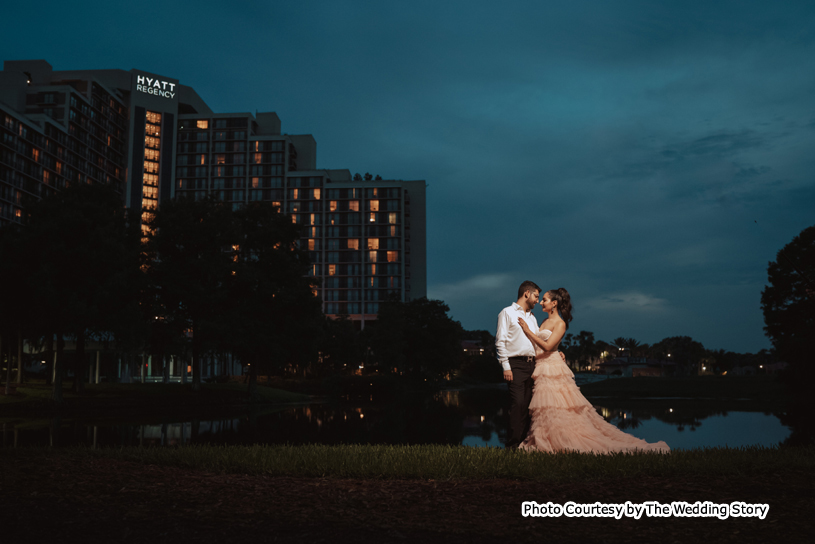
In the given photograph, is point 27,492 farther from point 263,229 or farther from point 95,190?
point 263,229

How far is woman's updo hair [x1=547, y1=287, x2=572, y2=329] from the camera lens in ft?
30.6

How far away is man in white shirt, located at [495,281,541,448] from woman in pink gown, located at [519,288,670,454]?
0.12m

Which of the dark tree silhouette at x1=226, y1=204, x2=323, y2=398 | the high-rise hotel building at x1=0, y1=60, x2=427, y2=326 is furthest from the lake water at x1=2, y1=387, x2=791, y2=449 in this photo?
the high-rise hotel building at x1=0, y1=60, x2=427, y2=326

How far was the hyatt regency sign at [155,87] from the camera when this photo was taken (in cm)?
12144

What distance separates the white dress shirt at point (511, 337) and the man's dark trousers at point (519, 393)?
13cm

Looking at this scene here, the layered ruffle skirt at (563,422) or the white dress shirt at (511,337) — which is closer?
the layered ruffle skirt at (563,422)

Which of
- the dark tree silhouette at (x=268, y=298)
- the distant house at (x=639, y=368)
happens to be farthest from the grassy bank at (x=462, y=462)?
the distant house at (x=639, y=368)

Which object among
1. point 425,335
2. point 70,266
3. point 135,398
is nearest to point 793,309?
point 425,335

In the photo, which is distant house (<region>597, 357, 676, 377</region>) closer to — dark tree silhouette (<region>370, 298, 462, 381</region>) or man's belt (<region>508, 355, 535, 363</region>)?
dark tree silhouette (<region>370, 298, 462, 381</region>)

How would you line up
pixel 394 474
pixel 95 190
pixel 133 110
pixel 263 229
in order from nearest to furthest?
pixel 394 474 < pixel 95 190 < pixel 263 229 < pixel 133 110

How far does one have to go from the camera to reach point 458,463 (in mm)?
7535

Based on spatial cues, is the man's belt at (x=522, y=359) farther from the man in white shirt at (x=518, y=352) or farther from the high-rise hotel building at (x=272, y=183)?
the high-rise hotel building at (x=272, y=183)

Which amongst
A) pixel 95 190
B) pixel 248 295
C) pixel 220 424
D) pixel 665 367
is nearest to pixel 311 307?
pixel 248 295

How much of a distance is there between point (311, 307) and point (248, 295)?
12.7ft
